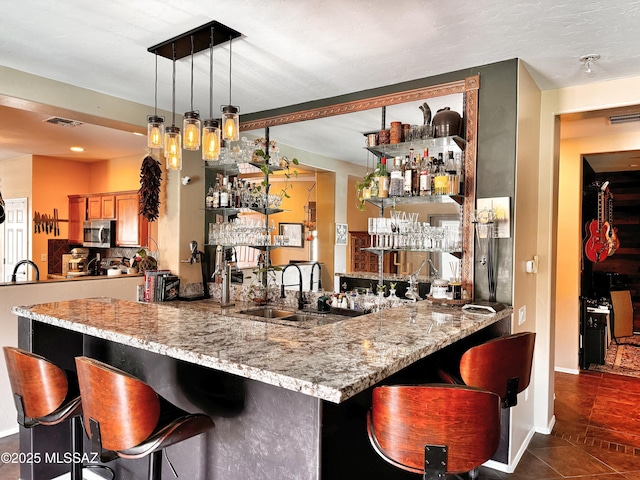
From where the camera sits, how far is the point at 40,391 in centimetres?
189

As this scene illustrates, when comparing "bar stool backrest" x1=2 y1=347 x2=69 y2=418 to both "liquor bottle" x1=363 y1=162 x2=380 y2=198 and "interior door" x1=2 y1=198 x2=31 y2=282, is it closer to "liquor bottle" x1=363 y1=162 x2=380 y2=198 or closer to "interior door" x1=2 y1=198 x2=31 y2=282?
"liquor bottle" x1=363 y1=162 x2=380 y2=198

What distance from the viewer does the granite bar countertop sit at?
1.32 metres

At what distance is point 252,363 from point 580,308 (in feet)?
16.5

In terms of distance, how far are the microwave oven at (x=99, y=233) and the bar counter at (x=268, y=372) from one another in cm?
393

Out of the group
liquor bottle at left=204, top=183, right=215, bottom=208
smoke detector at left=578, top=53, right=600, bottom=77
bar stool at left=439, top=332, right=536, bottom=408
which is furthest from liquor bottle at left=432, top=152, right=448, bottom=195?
liquor bottle at left=204, top=183, right=215, bottom=208

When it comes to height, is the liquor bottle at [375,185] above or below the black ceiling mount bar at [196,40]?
below

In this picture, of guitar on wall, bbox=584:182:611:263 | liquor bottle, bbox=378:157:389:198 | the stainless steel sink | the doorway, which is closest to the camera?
liquor bottle, bbox=378:157:389:198

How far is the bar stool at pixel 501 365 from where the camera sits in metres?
1.94

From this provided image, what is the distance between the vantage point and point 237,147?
413cm

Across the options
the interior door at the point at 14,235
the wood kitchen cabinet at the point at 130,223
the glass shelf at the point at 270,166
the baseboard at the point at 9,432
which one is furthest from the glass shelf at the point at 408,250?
the interior door at the point at 14,235

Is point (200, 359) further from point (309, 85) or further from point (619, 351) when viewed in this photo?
point (619, 351)

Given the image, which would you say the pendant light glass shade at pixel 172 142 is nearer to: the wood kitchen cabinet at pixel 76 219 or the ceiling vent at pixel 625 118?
the ceiling vent at pixel 625 118

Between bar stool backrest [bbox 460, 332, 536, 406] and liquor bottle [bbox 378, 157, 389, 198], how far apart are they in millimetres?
1542

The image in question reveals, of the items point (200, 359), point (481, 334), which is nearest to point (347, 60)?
point (481, 334)
